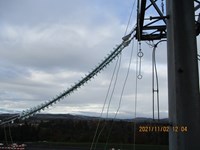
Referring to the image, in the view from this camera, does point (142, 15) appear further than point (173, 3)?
Yes

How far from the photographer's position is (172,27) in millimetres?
6637

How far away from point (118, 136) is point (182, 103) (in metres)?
17.2

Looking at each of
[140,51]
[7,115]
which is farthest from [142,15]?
[7,115]

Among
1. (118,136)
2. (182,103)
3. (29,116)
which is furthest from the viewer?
(118,136)

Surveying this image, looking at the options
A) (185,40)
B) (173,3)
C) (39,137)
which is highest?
(173,3)

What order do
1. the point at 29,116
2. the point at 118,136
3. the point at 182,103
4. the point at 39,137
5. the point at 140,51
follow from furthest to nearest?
the point at 39,137 → the point at 118,136 → the point at 29,116 → the point at 140,51 → the point at 182,103

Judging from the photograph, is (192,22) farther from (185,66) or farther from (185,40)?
(185,66)

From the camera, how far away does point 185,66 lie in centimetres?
Result: 640

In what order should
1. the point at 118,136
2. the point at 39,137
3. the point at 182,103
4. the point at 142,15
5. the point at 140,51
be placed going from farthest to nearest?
1. the point at 39,137
2. the point at 118,136
3. the point at 140,51
4. the point at 142,15
5. the point at 182,103

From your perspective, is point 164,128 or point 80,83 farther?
point 80,83

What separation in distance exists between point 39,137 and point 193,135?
32.0 meters

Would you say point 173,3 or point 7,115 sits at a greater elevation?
point 173,3

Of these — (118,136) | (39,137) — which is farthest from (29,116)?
(39,137)

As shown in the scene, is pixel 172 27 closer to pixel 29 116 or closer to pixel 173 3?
pixel 173 3
